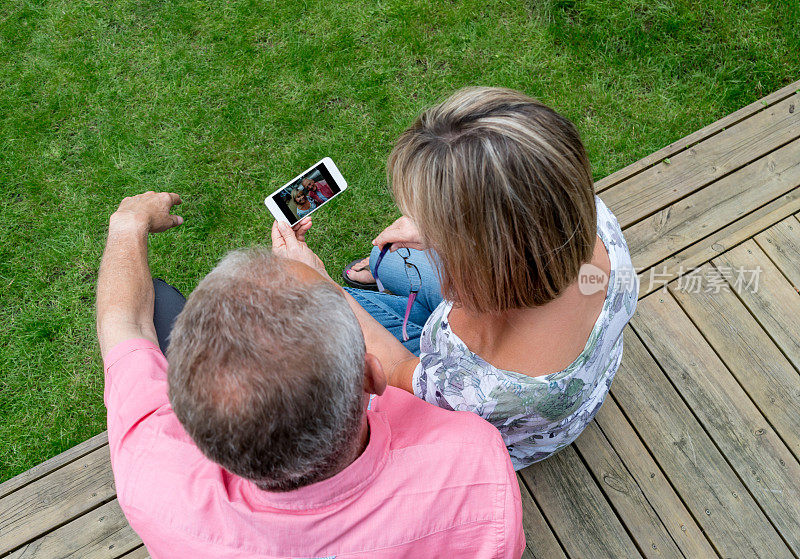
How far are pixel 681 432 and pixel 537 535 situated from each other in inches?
26.5

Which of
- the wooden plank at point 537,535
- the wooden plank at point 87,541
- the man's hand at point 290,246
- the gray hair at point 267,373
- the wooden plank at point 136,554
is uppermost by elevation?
the gray hair at point 267,373

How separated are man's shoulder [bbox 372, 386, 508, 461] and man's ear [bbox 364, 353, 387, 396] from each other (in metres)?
0.20

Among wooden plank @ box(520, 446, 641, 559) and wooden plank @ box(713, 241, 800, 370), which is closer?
wooden plank @ box(520, 446, 641, 559)

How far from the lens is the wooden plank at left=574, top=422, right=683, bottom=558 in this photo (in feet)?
6.43

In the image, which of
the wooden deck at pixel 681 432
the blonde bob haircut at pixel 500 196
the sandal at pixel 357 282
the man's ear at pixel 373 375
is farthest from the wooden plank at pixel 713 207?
the man's ear at pixel 373 375

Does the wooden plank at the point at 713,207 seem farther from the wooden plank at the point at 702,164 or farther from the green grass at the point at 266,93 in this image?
the green grass at the point at 266,93

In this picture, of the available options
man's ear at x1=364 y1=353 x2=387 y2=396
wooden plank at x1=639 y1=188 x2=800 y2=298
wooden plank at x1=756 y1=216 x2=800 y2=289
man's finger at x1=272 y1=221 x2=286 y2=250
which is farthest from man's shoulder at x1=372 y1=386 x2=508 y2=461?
wooden plank at x1=756 y1=216 x2=800 y2=289

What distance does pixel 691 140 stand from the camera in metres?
2.72

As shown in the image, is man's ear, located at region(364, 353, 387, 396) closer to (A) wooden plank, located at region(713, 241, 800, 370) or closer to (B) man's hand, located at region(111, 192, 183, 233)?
(B) man's hand, located at region(111, 192, 183, 233)

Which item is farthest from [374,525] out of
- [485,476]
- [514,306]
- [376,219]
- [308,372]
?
[376,219]

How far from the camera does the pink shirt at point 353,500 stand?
1129mm

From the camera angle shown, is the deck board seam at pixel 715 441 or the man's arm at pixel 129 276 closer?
Answer: the man's arm at pixel 129 276

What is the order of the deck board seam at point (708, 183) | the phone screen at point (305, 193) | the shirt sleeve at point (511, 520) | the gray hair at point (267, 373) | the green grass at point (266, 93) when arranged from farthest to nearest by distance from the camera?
the green grass at point (266, 93), the deck board seam at point (708, 183), the phone screen at point (305, 193), the shirt sleeve at point (511, 520), the gray hair at point (267, 373)

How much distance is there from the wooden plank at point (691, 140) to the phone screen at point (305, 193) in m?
1.23
